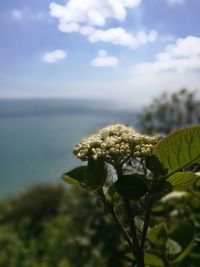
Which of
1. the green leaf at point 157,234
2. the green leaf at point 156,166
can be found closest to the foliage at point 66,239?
the green leaf at point 157,234

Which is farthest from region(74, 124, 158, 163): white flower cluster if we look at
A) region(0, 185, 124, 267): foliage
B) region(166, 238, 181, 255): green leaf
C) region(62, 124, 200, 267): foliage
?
region(0, 185, 124, 267): foliage

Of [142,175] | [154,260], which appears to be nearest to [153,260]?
[154,260]

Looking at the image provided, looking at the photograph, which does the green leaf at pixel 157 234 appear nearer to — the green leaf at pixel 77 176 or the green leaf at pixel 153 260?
the green leaf at pixel 153 260

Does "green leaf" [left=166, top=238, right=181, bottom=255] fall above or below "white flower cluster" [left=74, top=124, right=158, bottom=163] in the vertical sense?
below

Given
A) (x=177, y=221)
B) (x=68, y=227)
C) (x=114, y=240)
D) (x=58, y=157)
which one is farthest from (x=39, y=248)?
(x=58, y=157)

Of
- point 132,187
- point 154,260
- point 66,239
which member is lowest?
point 66,239

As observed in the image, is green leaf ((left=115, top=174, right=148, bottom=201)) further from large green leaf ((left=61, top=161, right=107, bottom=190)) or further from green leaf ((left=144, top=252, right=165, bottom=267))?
green leaf ((left=144, top=252, right=165, bottom=267))

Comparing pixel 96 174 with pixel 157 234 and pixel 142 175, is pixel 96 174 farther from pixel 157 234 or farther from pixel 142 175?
pixel 157 234
